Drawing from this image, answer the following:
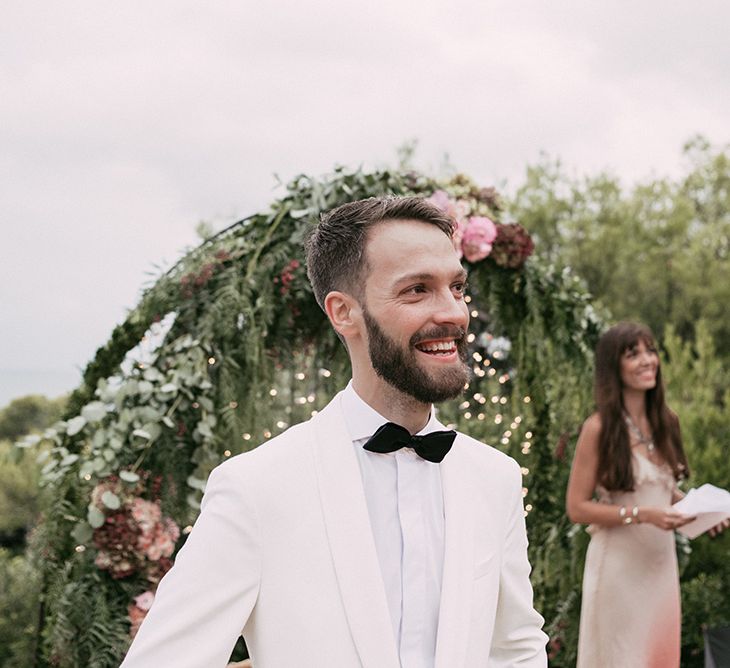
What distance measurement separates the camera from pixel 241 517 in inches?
59.2

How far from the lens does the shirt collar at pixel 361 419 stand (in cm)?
171

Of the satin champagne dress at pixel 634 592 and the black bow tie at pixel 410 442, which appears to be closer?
the black bow tie at pixel 410 442

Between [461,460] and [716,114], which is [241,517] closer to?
[461,460]

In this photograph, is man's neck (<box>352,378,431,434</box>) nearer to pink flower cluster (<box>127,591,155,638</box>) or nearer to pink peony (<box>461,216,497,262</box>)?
pink flower cluster (<box>127,591,155,638</box>)

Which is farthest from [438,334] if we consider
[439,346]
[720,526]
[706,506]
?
[720,526]

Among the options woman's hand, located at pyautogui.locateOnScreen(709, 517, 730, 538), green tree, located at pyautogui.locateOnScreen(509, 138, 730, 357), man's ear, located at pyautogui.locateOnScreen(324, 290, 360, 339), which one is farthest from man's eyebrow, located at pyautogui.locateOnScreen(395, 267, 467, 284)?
green tree, located at pyautogui.locateOnScreen(509, 138, 730, 357)

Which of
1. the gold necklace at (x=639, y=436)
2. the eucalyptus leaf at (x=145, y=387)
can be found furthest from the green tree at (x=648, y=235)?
the eucalyptus leaf at (x=145, y=387)

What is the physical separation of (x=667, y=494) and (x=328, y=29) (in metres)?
5.17

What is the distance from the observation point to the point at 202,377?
152 inches

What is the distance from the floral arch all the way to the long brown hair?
234mm

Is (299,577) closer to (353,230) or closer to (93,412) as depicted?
(353,230)

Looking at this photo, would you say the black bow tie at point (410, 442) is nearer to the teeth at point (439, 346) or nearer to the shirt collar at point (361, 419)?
the shirt collar at point (361, 419)

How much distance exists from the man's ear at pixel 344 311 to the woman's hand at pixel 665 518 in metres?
2.83

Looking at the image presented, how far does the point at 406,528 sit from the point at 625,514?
287cm
